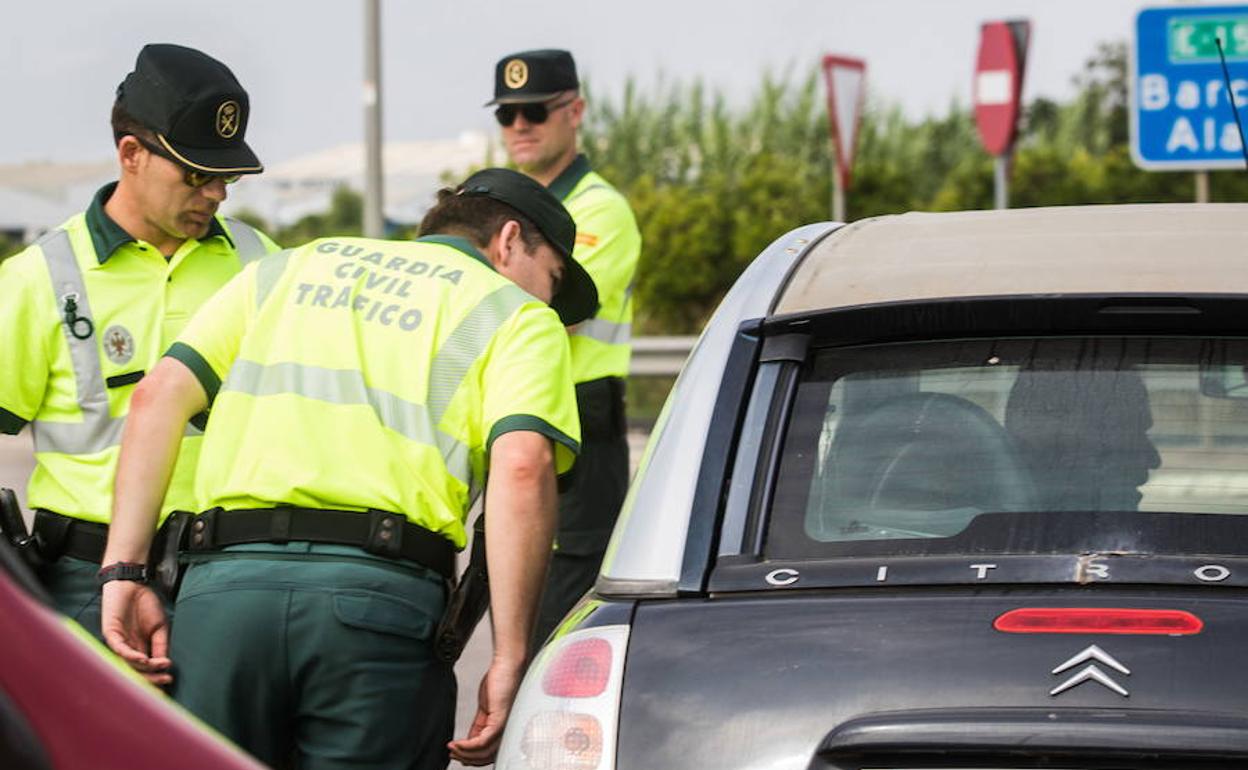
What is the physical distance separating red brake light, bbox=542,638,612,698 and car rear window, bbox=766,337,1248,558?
295 millimetres

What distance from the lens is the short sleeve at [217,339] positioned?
3863 millimetres

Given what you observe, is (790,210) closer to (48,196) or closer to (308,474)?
(308,474)

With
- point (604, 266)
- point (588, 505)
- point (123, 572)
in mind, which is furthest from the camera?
point (604, 266)

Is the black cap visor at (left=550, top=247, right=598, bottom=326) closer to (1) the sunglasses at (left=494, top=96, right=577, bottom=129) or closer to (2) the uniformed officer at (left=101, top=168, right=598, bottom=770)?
(2) the uniformed officer at (left=101, top=168, right=598, bottom=770)

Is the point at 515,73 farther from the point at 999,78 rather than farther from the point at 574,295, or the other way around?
the point at 999,78

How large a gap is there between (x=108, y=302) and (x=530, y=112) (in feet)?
7.95

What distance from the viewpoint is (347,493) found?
3676 millimetres

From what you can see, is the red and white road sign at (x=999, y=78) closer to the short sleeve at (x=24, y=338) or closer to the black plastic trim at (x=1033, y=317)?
the short sleeve at (x=24, y=338)

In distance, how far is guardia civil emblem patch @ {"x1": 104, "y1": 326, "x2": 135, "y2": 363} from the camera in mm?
4348

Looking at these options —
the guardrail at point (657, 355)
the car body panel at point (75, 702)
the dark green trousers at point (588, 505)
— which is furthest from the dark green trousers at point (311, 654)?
the guardrail at point (657, 355)

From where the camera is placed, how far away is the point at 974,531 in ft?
10.4

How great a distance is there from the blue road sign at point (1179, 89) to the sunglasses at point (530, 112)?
6.98 metres

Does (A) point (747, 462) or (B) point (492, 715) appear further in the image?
(B) point (492, 715)


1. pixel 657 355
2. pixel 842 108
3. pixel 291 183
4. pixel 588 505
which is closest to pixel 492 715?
pixel 588 505
